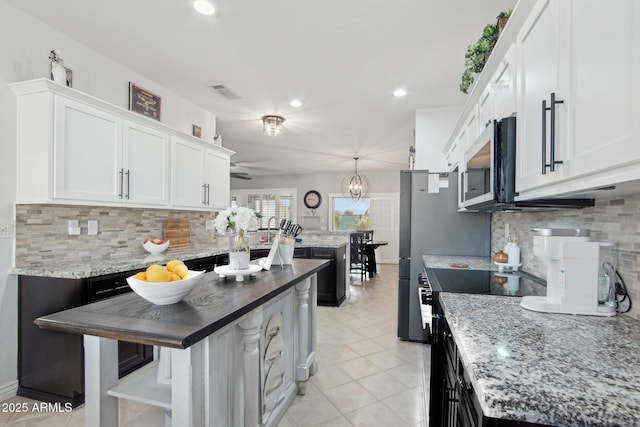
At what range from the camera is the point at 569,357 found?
2.55ft

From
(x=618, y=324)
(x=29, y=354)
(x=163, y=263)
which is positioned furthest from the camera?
(x=163, y=263)

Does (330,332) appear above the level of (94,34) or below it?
below

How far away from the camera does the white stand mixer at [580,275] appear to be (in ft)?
3.59

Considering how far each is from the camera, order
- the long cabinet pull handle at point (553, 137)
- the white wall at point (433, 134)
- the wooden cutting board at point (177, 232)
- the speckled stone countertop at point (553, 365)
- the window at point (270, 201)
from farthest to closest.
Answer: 1. the window at point (270, 201)
2. the white wall at point (433, 134)
3. the wooden cutting board at point (177, 232)
4. the long cabinet pull handle at point (553, 137)
5. the speckled stone countertop at point (553, 365)

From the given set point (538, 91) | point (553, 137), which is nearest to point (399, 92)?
point (538, 91)

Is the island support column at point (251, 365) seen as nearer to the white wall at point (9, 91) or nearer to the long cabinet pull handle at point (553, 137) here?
the long cabinet pull handle at point (553, 137)

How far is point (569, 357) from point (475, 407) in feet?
0.88

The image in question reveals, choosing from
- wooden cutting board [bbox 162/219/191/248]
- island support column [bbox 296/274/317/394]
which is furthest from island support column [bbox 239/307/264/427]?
wooden cutting board [bbox 162/219/191/248]

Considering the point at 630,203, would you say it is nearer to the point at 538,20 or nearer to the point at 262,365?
the point at 538,20

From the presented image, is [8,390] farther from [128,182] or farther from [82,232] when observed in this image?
[128,182]

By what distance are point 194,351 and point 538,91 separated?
1.57 meters

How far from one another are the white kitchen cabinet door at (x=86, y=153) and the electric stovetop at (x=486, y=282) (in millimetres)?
2544

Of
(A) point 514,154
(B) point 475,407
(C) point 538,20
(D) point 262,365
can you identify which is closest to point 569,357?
(B) point 475,407

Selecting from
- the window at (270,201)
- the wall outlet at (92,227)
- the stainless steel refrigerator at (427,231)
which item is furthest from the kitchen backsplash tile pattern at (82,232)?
the window at (270,201)
